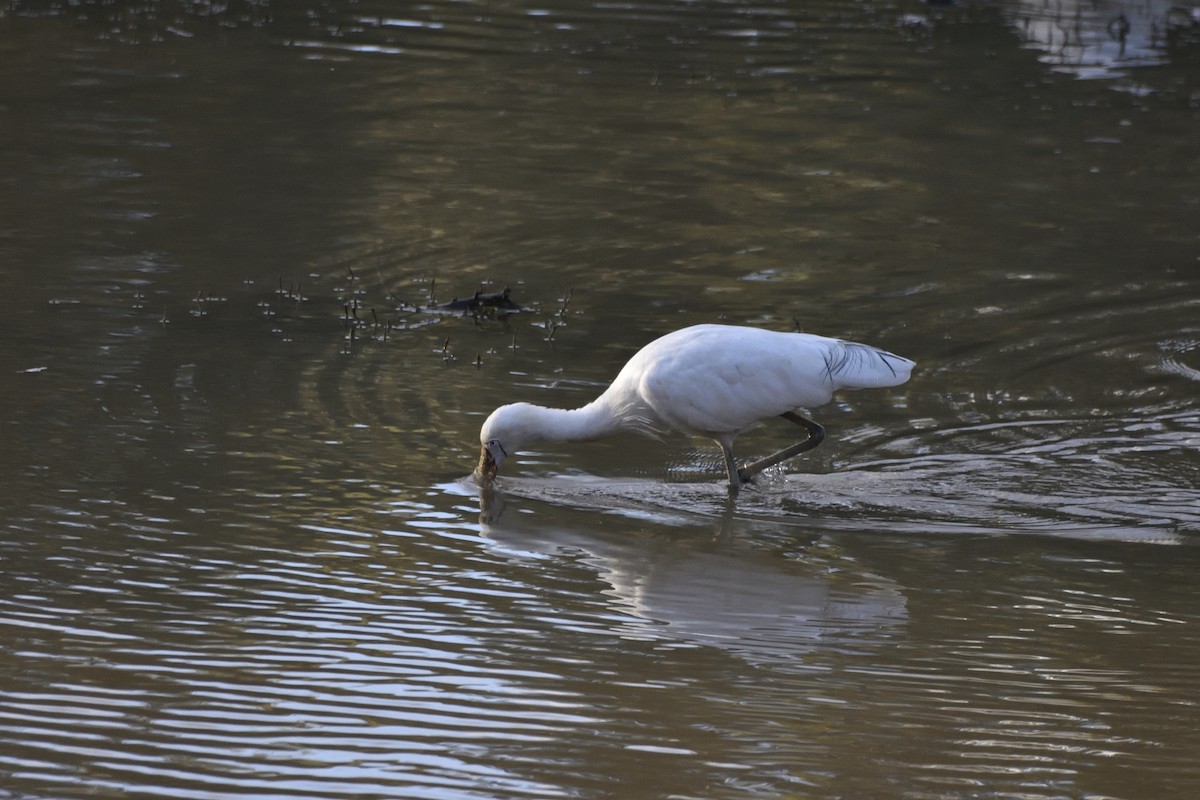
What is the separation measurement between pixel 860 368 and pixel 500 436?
1.74 meters

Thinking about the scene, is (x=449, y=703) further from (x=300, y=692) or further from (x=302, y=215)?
(x=302, y=215)

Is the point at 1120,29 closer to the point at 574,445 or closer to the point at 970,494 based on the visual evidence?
the point at 574,445

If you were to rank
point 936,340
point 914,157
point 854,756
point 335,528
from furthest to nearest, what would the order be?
point 914,157 → point 936,340 → point 335,528 → point 854,756

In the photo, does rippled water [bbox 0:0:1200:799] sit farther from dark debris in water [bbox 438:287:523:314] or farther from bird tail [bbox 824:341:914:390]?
bird tail [bbox 824:341:914:390]

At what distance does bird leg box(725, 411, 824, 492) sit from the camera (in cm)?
851

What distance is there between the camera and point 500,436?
820cm

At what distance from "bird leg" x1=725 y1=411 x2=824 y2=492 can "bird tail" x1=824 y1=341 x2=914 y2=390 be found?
344 mm

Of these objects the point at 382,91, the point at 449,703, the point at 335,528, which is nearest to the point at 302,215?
the point at 382,91

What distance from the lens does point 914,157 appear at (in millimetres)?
15438

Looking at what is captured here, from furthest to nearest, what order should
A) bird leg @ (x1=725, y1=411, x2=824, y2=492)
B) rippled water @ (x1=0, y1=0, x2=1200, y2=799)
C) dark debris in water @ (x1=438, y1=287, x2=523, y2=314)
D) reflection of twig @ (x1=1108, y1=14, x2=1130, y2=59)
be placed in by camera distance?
reflection of twig @ (x1=1108, y1=14, x2=1130, y2=59) < dark debris in water @ (x1=438, y1=287, x2=523, y2=314) < bird leg @ (x1=725, y1=411, x2=824, y2=492) < rippled water @ (x1=0, y1=0, x2=1200, y2=799)

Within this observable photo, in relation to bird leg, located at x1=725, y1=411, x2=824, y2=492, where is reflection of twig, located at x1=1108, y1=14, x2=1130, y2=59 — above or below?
above

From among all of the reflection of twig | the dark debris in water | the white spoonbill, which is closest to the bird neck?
the white spoonbill

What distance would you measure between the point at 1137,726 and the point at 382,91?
13013mm

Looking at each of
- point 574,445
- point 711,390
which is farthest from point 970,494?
point 574,445
